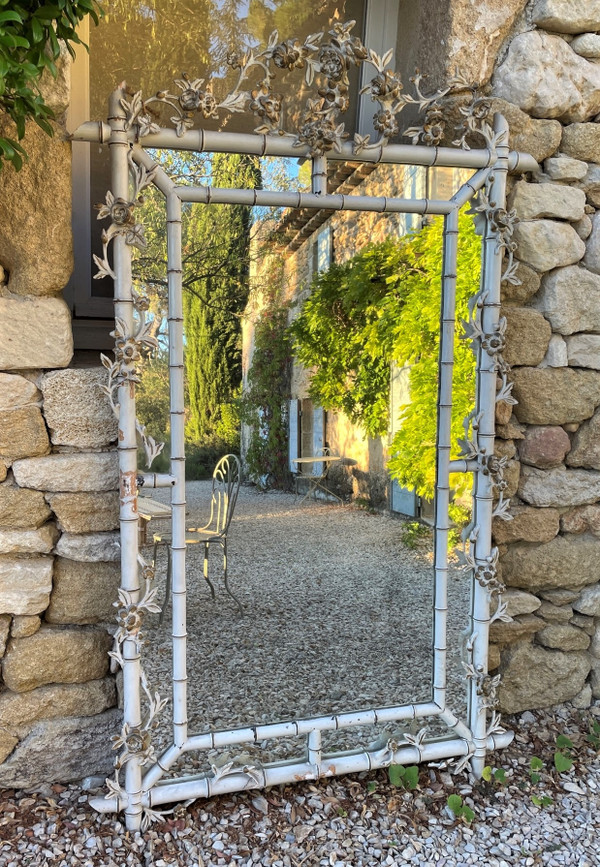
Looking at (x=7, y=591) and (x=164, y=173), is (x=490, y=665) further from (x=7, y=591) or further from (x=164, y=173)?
(x=164, y=173)

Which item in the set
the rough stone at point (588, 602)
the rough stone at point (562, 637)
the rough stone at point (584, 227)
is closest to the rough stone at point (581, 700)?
the rough stone at point (562, 637)

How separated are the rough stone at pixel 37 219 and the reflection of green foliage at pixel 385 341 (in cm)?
85

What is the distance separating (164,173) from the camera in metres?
2.11

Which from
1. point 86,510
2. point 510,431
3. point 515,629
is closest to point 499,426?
point 510,431

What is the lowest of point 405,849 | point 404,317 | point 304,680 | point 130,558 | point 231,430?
point 405,849

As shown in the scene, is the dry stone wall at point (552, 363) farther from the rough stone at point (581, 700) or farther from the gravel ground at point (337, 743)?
the gravel ground at point (337, 743)

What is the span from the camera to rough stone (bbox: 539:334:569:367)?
101 inches

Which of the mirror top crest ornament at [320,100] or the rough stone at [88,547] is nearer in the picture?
the mirror top crest ornament at [320,100]

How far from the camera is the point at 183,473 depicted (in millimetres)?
2199

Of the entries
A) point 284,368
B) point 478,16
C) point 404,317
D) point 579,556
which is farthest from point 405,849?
point 478,16

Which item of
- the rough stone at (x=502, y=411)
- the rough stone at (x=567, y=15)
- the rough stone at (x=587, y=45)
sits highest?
the rough stone at (x=567, y=15)

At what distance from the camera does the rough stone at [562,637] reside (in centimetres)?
265

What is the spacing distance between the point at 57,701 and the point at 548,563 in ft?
5.86

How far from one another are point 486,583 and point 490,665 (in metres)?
0.39
